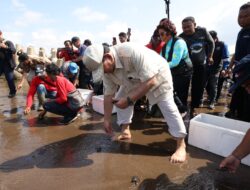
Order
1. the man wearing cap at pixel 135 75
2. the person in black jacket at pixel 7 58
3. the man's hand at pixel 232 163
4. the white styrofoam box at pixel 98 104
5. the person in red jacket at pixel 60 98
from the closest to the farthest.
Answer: the man's hand at pixel 232 163
the man wearing cap at pixel 135 75
the person in red jacket at pixel 60 98
the white styrofoam box at pixel 98 104
the person in black jacket at pixel 7 58

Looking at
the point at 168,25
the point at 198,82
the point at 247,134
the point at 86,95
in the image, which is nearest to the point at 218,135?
the point at 247,134

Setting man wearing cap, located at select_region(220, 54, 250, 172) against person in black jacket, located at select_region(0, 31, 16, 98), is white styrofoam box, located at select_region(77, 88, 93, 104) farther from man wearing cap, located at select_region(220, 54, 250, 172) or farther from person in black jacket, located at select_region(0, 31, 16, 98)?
man wearing cap, located at select_region(220, 54, 250, 172)

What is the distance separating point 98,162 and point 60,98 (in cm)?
188

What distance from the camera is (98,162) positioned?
3096 mm

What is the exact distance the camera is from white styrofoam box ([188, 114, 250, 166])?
3.04 metres

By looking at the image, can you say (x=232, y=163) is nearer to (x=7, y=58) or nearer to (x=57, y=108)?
(x=57, y=108)

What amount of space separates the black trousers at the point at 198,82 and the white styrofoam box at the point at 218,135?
140 cm

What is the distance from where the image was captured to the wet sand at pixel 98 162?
259 cm

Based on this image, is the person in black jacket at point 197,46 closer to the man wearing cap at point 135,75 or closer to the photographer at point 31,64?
the man wearing cap at point 135,75

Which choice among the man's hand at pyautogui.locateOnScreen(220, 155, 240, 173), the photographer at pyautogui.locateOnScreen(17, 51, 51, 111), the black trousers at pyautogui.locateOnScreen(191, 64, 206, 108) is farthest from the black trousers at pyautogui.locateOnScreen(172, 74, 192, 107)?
the photographer at pyautogui.locateOnScreen(17, 51, 51, 111)

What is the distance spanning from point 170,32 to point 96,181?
7.92 ft

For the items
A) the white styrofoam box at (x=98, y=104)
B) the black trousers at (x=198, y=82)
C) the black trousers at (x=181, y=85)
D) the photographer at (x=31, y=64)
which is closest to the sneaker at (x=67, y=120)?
the white styrofoam box at (x=98, y=104)

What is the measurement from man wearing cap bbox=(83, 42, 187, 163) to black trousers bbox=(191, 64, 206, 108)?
80.6 inches

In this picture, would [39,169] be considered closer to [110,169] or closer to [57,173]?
[57,173]
